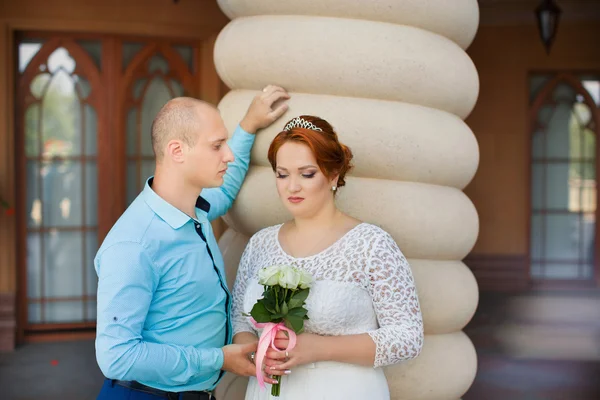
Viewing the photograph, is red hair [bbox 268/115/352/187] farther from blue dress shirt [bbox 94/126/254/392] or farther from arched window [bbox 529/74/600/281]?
arched window [bbox 529/74/600/281]

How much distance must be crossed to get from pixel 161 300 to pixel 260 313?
9.3 inches

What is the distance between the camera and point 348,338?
1.86 meters

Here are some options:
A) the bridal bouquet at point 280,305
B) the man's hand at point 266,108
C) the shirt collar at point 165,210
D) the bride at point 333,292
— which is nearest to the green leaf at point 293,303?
the bridal bouquet at point 280,305

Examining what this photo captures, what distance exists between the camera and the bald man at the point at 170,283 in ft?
5.43

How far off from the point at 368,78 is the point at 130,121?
168 inches

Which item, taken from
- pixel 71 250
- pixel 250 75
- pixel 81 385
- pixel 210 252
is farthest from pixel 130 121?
pixel 210 252

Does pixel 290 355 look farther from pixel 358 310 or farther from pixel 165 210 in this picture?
pixel 165 210

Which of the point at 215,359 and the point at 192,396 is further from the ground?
the point at 215,359

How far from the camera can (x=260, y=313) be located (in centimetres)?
177

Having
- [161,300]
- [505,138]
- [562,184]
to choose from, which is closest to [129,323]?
[161,300]

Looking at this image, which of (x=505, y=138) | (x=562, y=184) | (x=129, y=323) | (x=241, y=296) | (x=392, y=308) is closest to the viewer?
(x=129, y=323)

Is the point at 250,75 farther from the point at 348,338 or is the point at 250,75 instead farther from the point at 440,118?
the point at 348,338

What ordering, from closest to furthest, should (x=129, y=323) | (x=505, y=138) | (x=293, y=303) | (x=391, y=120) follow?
1. (x=129, y=323)
2. (x=293, y=303)
3. (x=391, y=120)
4. (x=505, y=138)

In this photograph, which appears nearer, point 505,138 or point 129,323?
point 129,323
